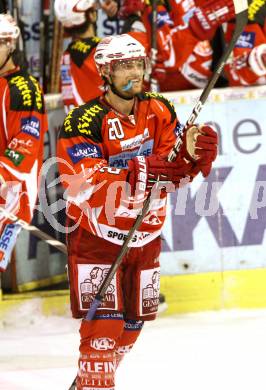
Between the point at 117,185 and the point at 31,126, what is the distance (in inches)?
30.8

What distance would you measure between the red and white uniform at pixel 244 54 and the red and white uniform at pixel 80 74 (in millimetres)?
822

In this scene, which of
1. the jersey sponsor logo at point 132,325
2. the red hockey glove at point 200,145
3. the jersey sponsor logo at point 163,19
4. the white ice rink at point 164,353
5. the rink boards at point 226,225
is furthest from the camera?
the jersey sponsor logo at point 163,19

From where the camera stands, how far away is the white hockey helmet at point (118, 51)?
4.76 m

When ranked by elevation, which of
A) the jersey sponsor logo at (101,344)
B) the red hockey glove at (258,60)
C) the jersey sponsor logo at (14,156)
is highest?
the jersey sponsor logo at (14,156)

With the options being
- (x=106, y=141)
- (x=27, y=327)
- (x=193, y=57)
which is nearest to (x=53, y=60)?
(x=193, y=57)

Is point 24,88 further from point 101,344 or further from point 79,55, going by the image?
point 79,55

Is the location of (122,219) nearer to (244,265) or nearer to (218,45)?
(244,265)

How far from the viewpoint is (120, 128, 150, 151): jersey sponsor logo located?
470 centimetres

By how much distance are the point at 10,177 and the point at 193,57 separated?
227 centimetres

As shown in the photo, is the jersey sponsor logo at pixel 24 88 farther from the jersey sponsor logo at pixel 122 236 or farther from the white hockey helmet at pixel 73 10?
the white hockey helmet at pixel 73 10

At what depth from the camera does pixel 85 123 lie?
4.64 meters

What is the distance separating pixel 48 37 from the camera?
7.50 meters

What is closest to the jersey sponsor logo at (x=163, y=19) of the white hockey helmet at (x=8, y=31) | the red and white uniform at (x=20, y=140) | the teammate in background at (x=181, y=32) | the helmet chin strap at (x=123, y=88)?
the teammate in background at (x=181, y=32)

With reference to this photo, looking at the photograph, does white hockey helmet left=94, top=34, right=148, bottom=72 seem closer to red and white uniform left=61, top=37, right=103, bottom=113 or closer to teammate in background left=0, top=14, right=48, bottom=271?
teammate in background left=0, top=14, right=48, bottom=271
